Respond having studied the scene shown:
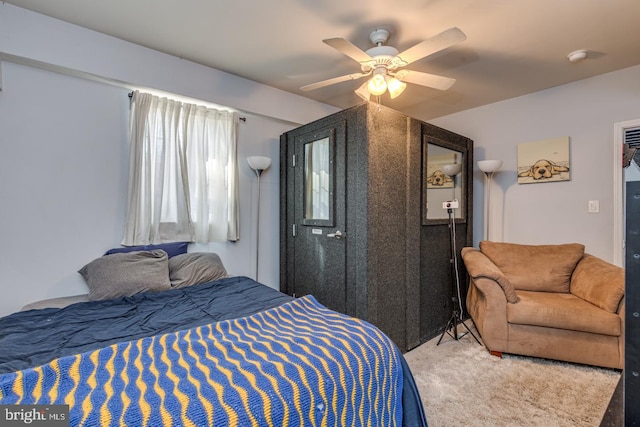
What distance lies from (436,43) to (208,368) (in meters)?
2.01

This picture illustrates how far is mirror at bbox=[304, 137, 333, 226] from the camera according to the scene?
2645 millimetres

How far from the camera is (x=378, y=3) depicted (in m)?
1.86

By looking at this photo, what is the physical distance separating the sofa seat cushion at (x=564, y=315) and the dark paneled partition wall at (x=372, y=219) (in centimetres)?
73

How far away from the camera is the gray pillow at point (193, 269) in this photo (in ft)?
7.38

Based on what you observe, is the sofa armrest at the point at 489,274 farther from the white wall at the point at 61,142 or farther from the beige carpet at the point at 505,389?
the white wall at the point at 61,142

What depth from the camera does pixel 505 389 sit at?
6.41 ft

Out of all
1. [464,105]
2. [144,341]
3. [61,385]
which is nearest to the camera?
[61,385]

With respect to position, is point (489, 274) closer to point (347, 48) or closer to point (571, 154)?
point (571, 154)

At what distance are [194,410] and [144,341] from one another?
50cm

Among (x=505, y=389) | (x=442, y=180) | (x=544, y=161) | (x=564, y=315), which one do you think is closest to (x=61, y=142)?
(x=442, y=180)

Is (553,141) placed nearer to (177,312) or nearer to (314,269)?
(314,269)

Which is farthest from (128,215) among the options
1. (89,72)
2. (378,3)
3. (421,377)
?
(421,377)

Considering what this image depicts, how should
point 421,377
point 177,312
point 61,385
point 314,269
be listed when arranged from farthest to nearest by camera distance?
point 314,269 < point 421,377 < point 177,312 < point 61,385

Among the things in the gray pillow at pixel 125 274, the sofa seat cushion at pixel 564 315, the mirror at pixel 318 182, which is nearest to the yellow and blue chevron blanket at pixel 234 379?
the gray pillow at pixel 125 274
